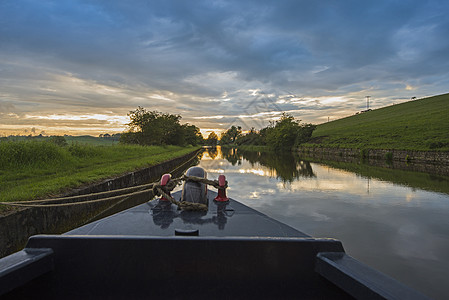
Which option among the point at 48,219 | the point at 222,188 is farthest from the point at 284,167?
the point at 48,219

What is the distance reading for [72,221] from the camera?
6195mm

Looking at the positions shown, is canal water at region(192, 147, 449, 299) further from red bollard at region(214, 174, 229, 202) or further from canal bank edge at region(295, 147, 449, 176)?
canal bank edge at region(295, 147, 449, 176)

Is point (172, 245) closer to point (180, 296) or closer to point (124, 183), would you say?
point (180, 296)

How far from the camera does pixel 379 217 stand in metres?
7.47

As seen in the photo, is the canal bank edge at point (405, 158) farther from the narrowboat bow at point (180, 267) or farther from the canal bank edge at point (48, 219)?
the canal bank edge at point (48, 219)

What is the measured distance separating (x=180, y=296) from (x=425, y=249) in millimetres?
5980

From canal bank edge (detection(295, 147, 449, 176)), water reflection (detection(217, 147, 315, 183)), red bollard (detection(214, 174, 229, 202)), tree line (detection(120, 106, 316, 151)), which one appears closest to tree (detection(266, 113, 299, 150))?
tree line (detection(120, 106, 316, 151))

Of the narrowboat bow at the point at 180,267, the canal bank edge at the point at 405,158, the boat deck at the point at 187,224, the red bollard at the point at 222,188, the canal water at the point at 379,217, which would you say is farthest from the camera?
the canal bank edge at the point at 405,158

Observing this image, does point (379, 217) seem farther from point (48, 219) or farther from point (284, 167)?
point (284, 167)

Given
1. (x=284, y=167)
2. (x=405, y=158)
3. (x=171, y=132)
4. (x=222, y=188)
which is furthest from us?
(x=171, y=132)

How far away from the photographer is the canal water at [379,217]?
180 inches

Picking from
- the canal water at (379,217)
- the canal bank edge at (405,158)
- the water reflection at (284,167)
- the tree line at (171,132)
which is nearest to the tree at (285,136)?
the tree line at (171,132)

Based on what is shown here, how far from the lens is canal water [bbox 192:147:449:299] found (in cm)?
458

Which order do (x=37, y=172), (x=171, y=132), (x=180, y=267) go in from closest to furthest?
(x=180, y=267), (x=37, y=172), (x=171, y=132)
